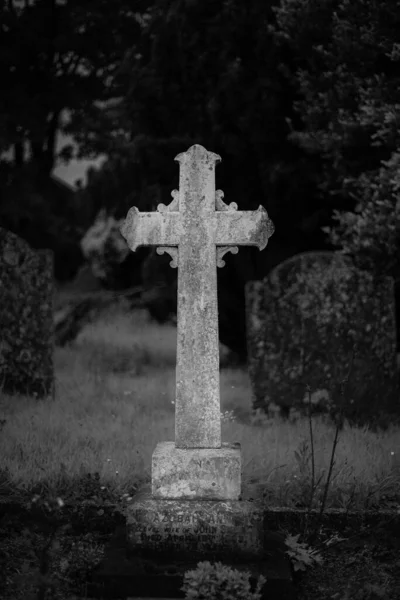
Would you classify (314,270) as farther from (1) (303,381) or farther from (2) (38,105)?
(2) (38,105)

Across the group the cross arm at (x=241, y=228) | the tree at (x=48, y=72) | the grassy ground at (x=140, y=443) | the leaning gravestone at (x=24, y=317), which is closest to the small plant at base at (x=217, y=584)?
the grassy ground at (x=140, y=443)

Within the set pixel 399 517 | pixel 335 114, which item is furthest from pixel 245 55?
pixel 399 517

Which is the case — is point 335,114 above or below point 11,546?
above

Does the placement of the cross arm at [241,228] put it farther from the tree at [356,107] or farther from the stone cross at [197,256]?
the tree at [356,107]

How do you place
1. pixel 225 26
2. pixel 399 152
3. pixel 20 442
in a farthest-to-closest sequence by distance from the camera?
pixel 225 26 → pixel 399 152 → pixel 20 442

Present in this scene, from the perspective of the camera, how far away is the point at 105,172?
49.5 feet

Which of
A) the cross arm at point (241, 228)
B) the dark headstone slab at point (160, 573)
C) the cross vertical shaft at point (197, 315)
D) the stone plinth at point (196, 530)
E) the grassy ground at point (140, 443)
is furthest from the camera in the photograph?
the grassy ground at point (140, 443)

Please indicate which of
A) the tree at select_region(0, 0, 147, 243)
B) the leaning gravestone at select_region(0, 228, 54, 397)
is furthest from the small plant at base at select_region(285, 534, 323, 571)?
the tree at select_region(0, 0, 147, 243)

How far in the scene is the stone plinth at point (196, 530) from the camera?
4652mm

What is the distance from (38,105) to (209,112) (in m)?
5.08

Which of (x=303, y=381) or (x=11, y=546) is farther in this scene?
(x=303, y=381)

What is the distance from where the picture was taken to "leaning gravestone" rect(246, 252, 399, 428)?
7.86 meters

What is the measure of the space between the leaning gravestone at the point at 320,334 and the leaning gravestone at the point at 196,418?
9.33 ft

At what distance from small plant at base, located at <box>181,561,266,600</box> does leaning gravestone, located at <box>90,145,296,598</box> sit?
0.98ft
